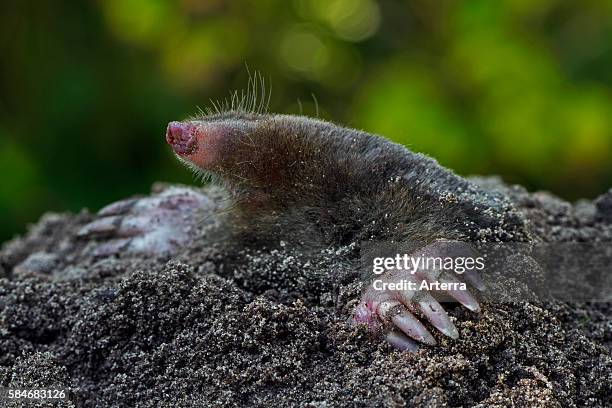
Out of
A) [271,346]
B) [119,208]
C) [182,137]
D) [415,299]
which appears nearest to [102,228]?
[119,208]

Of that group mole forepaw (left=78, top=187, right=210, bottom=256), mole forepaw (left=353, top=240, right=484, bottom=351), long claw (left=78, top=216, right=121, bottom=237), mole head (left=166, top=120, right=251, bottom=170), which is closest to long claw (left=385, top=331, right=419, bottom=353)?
mole forepaw (left=353, top=240, right=484, bottom=351)

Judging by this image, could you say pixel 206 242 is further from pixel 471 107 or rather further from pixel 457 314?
pixel 471 107

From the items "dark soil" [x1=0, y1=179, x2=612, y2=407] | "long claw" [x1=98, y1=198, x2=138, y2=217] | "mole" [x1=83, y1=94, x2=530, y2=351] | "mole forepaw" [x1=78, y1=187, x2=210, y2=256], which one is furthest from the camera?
"long claw" [x1=98, y1=198, x2=138, y2=217]

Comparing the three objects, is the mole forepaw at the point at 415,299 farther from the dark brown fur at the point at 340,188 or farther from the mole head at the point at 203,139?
the mole head at the point at 203,139

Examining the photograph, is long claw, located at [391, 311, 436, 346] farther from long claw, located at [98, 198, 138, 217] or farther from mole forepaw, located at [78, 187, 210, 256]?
long claw, located at [98, 198, 138, 217]

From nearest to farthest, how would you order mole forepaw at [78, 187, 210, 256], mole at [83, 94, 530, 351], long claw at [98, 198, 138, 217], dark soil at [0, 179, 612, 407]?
dark soil at [0, 179, 612, 407], mole at [83, 94, 530, 351], mole forepaw at [78, 187, 210, 256], long claw at [98, 198, 138, 217]

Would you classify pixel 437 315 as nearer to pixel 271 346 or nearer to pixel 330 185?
pixel 271 346
